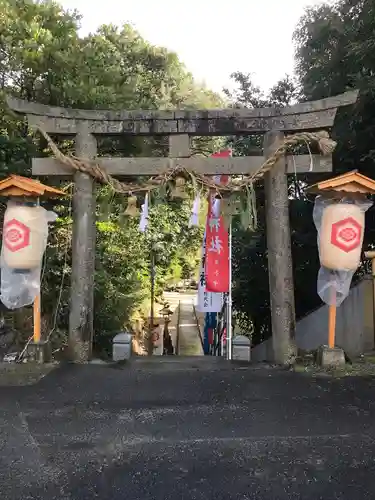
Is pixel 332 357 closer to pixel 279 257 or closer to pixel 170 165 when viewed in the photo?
pixel 279 257

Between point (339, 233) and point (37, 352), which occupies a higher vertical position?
point (339, 233)

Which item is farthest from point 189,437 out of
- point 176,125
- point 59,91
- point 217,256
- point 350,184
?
point 59,91

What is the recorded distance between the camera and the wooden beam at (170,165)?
6180 millimetres

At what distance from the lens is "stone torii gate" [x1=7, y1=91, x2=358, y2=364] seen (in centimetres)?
608

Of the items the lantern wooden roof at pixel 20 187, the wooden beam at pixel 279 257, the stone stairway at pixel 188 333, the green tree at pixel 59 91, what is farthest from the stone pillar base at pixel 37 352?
the stone stairway at pixel 188 333

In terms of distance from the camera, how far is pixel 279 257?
612 centimetres

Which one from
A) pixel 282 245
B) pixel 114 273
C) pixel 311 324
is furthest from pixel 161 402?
pixel 114 273

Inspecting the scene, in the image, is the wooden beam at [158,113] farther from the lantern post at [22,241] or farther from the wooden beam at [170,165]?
the lantern post at [22,241]

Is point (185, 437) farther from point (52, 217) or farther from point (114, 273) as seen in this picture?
point (114, 273)

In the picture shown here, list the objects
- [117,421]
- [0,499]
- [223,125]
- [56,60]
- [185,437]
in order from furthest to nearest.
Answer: [56,60] → [223,125] → [117,421] → [185,437] → [0,499]

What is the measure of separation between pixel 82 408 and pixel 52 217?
2.85 metres

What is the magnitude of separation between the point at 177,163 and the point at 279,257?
196 cm

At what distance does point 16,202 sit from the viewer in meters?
5.84

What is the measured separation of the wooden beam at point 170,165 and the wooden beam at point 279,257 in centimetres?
22
